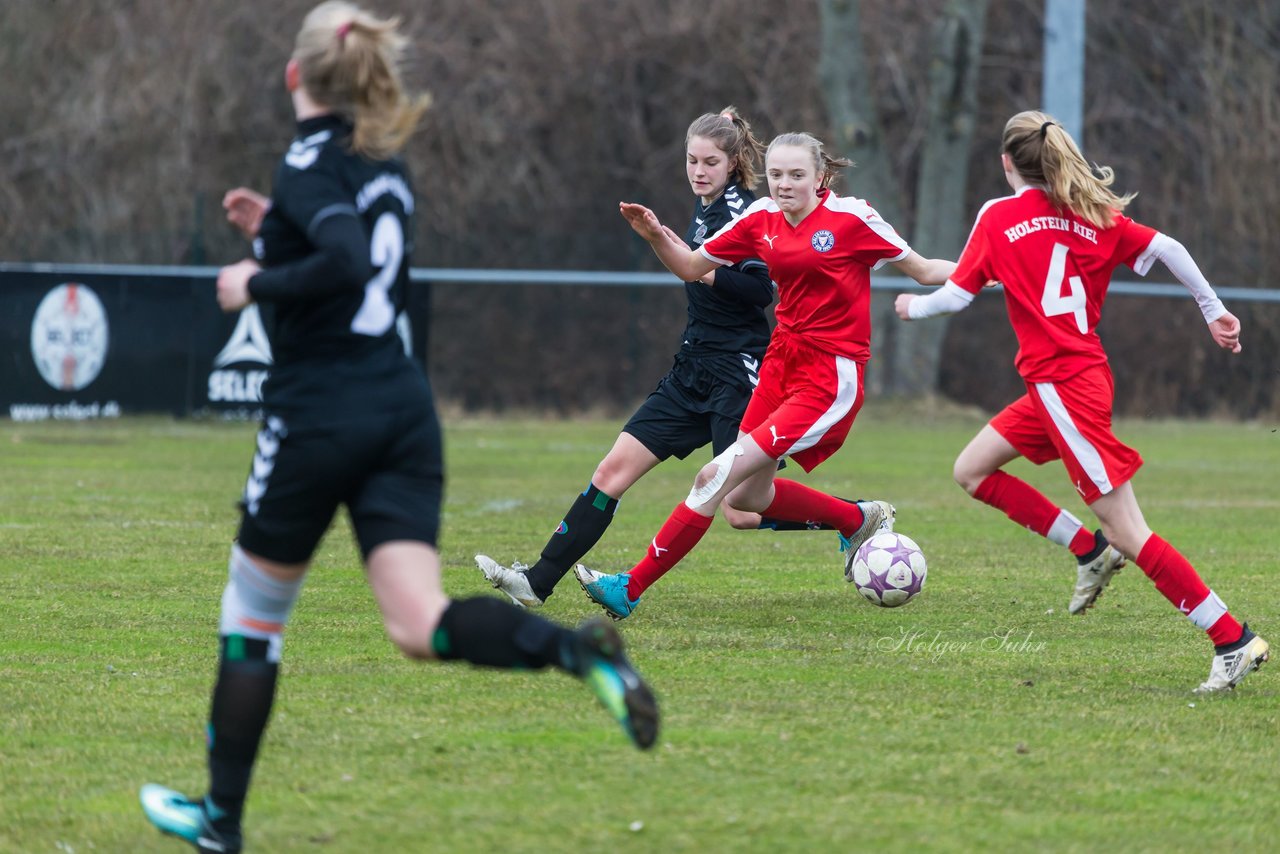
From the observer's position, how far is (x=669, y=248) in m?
6.46

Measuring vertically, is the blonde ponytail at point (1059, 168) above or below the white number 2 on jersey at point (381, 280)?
above

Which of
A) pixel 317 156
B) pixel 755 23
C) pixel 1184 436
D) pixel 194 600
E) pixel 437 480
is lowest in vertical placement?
pixel 1184 436

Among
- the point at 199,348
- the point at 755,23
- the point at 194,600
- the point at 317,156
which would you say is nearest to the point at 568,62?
the point at 755,23

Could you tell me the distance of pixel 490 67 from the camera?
25.3 m

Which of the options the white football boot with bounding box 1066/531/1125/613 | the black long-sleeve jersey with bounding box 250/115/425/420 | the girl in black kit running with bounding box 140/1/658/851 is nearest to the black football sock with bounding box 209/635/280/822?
the girl in black kit running with bounding box 140/1/658/851

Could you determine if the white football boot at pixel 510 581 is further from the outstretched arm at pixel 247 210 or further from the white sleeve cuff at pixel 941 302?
the outstretched arm at pixel 247 210

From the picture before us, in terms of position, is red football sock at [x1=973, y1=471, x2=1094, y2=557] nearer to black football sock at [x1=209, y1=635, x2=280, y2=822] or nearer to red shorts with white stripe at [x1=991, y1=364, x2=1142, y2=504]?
red shorts with white stripe at [x1=991, y1=364, x2=1142, y2=504]

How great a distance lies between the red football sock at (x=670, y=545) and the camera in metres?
6.60

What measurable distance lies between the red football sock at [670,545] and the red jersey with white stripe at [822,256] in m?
0.80

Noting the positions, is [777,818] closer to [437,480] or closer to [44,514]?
[437,480]

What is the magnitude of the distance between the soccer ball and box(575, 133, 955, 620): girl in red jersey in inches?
16.6

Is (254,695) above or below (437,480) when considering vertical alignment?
below

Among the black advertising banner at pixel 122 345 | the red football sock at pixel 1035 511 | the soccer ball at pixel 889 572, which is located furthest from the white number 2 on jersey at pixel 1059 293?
the black advertising banner at pixel 122 345

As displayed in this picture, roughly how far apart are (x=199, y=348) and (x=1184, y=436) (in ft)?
33.5
